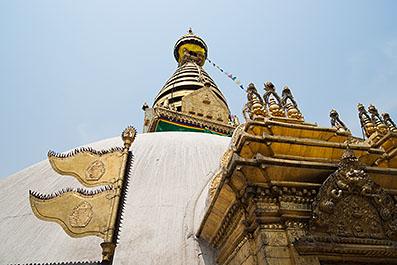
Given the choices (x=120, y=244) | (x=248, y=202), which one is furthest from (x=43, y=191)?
(x=248, y=202)

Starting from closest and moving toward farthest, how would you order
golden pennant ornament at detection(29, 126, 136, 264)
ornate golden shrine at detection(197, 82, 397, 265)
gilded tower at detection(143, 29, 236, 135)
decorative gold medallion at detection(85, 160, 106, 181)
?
1. golden pennant ornament at detection(29, 126, 136, 264)
2. decorative gold medallion at detection(85, 160, 106, 181)
3. ornate golden shrine at detection(197, 82, 397, 265)
4. gilded tower at detection(143, 29, 236, 135)

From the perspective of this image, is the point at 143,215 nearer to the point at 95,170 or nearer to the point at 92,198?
the point at 95,170

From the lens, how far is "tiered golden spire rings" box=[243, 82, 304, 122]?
592cm

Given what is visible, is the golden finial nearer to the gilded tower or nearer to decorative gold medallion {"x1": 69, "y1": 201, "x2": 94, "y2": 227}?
decorative gold medallion {"x1": 69, "y1": 201, "x2": 94, "y2": 227}

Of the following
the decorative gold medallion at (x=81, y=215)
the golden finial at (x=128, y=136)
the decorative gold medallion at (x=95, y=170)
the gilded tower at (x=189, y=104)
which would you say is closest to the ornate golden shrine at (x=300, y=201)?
the golden finial at (x=128, y=136)

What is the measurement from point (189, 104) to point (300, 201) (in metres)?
18.5

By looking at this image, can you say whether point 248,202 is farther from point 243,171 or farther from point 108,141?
point 108,141

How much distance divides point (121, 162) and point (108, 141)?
6.12 meters

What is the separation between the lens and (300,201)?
15.8 feet

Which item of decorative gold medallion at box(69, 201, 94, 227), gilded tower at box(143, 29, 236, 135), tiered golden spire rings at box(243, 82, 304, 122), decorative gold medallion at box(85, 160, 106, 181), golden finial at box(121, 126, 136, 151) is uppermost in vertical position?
gilded tower at box(143, 29, 236, 135)

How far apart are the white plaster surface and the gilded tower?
11006mm

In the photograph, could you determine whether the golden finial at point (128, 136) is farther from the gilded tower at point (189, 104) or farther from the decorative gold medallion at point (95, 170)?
the gilded tower at point (189, 104)

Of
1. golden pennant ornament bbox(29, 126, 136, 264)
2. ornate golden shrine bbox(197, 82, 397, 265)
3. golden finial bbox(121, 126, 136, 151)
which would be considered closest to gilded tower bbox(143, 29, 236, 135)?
ornate golden shrine bbox(197, 82, 397, 265)

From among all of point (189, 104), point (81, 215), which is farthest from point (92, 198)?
point (189, 104)
